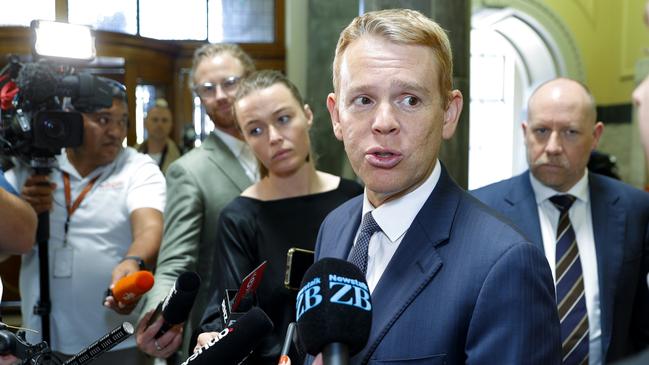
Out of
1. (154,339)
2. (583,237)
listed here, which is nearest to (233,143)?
(154,339)

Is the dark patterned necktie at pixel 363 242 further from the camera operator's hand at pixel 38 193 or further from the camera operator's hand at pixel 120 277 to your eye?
the camera operator's hand at pixel 38 193

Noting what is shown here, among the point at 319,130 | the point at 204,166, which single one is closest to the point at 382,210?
the point at 204,166

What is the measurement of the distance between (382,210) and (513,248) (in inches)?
10.9

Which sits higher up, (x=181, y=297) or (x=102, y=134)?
(x=102, y=134)

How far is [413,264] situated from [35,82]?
1.59 m

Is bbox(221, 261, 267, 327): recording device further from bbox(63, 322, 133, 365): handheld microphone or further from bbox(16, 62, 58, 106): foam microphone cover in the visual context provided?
bbox(16, 62, 58, 106): foam microphone cover

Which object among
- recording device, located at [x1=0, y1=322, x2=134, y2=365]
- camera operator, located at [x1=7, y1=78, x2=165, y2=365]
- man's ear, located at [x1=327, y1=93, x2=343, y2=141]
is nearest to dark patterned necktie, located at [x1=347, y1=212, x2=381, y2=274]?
man's ear, located at [x1=327, y1=93, x2=343, y2=141]

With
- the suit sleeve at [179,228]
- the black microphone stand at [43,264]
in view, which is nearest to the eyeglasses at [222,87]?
the suit sleeve at [179,228]

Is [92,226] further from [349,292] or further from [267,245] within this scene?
[349,292]

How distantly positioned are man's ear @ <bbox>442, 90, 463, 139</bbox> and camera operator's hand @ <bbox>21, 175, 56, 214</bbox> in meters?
1.47

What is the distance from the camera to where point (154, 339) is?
1.77 metres

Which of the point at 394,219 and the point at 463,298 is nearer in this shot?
the point at 463,298

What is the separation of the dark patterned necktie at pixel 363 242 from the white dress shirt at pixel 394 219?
13mm

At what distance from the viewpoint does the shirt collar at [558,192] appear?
2316 millimetres
